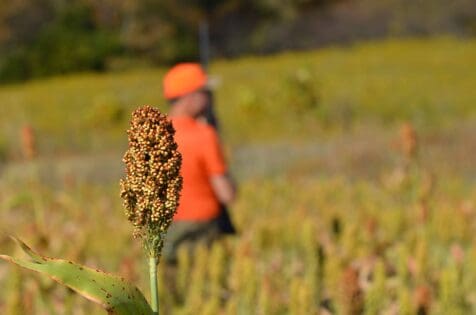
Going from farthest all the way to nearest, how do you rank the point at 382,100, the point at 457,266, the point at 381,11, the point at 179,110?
the point at 381,11, the point at 382,100, the point at 179,110, the point at 457,266

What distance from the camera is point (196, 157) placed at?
5.63 m

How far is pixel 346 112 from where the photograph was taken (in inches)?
1034

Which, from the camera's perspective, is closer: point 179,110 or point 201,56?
point 179,110

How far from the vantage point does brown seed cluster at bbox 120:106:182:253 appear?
72.4 inches

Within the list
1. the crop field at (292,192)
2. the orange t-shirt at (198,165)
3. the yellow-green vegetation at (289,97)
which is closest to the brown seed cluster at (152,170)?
the crop field at (292,192)

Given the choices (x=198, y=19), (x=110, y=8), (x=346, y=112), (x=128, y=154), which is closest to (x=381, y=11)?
(x=198, y=19)

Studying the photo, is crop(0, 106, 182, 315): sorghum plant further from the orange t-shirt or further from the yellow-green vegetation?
the yellow-green vegetation

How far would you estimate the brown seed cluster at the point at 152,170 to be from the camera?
6.03 ft

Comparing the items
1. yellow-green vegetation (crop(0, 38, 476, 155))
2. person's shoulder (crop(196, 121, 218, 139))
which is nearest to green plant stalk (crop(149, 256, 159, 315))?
person's shoulder (crop(196, 121, 218, 139))

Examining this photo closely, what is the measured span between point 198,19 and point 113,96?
16.0m

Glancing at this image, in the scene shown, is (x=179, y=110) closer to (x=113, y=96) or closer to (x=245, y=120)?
(x=245, y=120)

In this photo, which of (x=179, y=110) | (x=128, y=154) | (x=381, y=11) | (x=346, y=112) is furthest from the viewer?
(x=381, y=11)

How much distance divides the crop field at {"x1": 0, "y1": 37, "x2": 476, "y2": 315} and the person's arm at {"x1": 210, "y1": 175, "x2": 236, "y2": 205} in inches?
11.0

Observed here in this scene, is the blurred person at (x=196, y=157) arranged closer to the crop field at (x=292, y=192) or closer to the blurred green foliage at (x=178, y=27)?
the crop field at (x=292, y=192)
